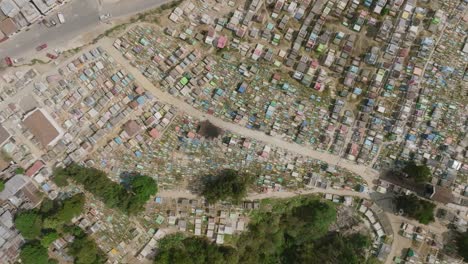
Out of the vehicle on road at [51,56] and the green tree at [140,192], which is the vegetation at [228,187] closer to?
the green tree at [140,192]

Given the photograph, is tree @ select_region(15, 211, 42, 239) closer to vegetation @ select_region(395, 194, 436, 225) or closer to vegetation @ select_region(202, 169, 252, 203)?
vegetation @ select_region(202, 169, 252, 203)

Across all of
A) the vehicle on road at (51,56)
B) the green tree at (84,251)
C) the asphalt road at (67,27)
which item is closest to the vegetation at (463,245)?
the green tree at (84,251)

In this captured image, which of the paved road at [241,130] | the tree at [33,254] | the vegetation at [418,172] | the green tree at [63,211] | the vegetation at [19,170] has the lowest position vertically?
the tree at [33,254]

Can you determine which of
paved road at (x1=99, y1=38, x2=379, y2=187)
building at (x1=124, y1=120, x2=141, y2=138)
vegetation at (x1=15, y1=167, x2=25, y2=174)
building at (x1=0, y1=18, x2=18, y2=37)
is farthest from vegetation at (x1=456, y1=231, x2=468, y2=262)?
building at (x1=0, y1=18, x2=18, y2=37)

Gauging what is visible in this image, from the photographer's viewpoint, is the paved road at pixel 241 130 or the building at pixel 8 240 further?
the paved road at pixel 241 130

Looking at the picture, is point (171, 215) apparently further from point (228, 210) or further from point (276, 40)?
point (276, 40)

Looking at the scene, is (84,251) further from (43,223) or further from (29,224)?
(29,224)
